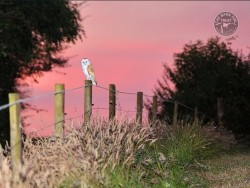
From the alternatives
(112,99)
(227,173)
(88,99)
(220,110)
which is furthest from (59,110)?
(220,110)

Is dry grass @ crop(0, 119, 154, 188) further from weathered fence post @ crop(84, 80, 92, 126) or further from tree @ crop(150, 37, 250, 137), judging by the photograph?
Result: tree @ crop(150, 37, 250, 137)

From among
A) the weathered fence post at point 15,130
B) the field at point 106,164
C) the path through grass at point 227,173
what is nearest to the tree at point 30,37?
the path through grass at point 227,173

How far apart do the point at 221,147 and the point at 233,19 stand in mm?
4017

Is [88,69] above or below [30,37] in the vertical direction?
below

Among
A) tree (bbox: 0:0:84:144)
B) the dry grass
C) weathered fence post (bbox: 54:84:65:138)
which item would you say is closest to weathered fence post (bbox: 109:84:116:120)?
weathered fence post (bbox: 54:84:65:138)

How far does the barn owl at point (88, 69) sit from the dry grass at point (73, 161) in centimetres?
234

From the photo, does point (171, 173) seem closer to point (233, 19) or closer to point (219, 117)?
point (233, 19)

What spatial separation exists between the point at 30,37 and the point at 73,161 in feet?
55.5

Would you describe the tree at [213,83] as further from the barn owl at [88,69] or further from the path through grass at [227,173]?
the barn owl at [88,69]

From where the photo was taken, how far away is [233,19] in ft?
57.6

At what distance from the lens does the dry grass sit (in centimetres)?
690

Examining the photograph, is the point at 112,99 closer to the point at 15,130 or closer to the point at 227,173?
the point at 227,173

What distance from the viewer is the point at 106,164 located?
7379mm

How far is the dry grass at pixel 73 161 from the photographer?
6902mm
